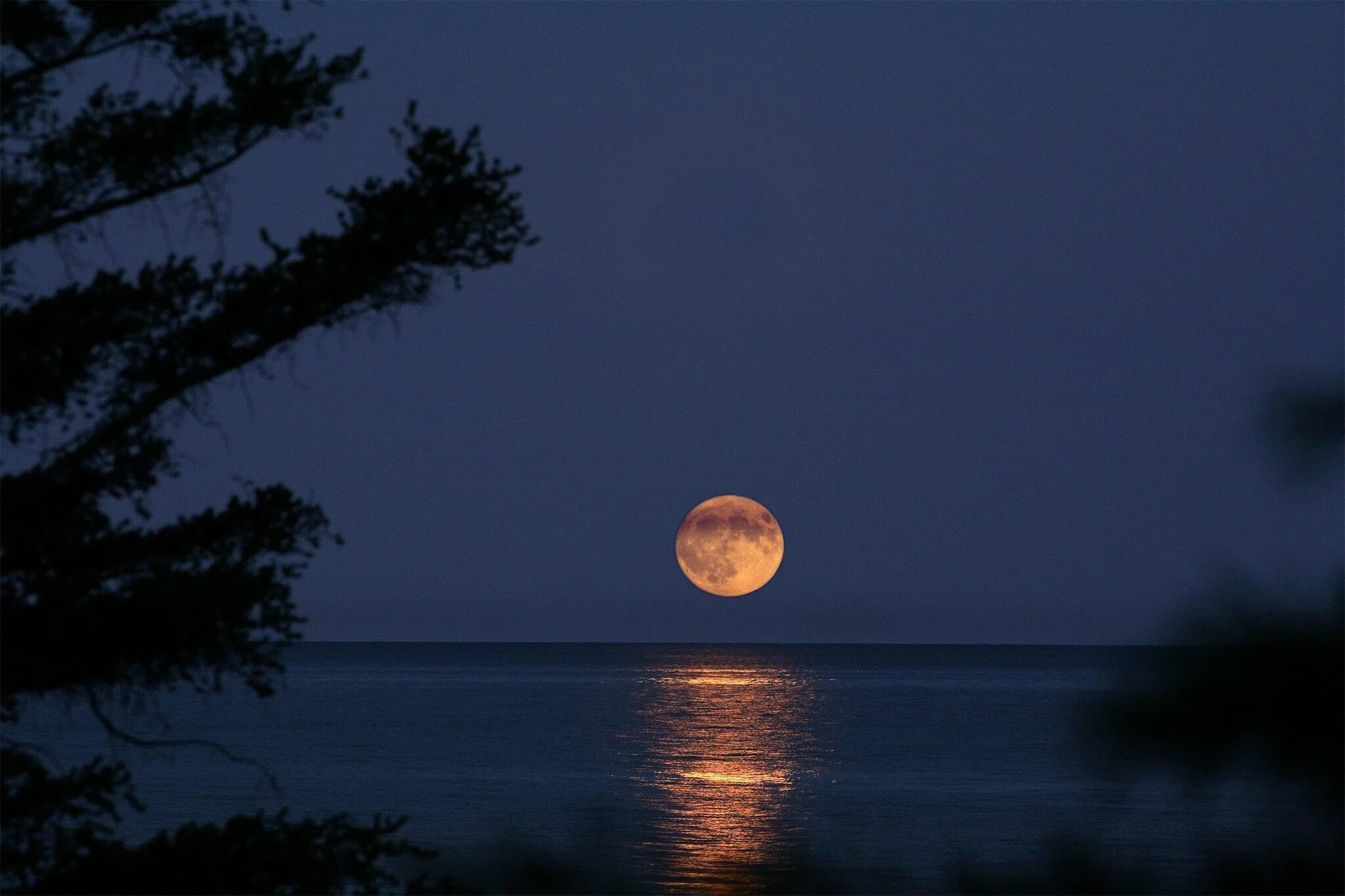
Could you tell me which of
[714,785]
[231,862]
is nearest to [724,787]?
[714,785]

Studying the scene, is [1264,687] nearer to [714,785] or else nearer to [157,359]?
[157,359]

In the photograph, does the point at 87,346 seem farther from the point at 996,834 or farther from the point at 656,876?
the point at 996,834

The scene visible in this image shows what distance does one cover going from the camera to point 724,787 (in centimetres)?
3666

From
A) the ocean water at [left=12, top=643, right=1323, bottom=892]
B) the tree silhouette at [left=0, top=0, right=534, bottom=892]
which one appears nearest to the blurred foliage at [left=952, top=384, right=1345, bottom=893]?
the ocean water at [left=12, top=643, right=1323, bottom=892]

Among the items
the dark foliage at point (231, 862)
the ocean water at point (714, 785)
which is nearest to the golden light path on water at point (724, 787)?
the ocean water at point (714, 785)

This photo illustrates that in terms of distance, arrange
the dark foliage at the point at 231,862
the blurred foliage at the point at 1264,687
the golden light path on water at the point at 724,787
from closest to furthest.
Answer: the blurred foliage at the point at 1264,687, the dark foliage at the point at 231,862, the golden light path on water at the point at 724,787

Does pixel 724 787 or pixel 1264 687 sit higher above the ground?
pixel 1264 687

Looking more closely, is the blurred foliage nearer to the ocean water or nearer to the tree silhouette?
the ocean water

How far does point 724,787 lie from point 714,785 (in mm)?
584

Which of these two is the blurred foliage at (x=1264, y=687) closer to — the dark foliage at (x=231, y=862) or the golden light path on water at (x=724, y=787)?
the golden light path on water at (x=724, y=787)

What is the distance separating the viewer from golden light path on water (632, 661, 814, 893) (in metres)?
22.2

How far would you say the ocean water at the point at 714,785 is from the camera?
10.6 ft

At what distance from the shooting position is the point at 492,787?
37500mm

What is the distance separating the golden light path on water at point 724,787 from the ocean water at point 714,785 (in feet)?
0.31
